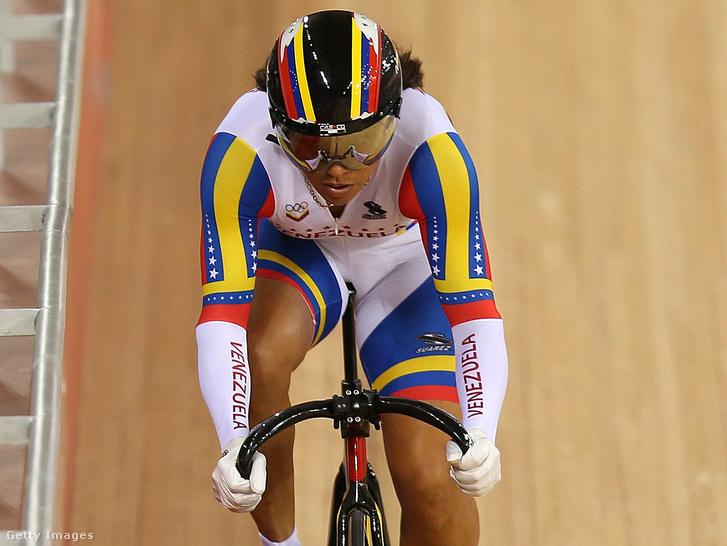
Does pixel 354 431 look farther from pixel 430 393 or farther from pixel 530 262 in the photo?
pixel 530 262

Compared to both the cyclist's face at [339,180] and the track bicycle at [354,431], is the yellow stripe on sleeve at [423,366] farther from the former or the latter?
the cyclist's face at [339,180]

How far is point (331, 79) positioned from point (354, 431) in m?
0.62

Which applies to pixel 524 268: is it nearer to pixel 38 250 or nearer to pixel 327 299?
pixel 327 299

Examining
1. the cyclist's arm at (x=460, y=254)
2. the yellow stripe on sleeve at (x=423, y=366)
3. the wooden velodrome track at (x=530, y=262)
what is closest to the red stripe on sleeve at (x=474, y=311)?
the cyclist's arm at (x=460, y=254)

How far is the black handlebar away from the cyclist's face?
0.38 meters

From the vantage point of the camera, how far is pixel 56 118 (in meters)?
2.01

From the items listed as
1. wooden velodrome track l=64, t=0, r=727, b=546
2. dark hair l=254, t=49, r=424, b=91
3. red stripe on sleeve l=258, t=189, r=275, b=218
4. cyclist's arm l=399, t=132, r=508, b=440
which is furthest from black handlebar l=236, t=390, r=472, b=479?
wooden velodrome track l=64, t=0, r=727, b=546

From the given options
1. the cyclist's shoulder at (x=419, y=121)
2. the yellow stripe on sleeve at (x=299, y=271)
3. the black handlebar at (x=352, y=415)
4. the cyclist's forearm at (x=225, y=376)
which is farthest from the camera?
the yellow stripe on sleeve at (x=299, y=271)

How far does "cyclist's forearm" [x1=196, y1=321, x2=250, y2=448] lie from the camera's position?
1752mm

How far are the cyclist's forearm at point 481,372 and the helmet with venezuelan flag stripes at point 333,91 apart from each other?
1.36 ft

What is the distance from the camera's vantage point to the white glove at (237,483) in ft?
5.17

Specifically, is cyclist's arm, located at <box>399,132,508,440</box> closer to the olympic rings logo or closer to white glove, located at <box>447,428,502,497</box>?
white glove, located at <box>447,428,502,497</box>

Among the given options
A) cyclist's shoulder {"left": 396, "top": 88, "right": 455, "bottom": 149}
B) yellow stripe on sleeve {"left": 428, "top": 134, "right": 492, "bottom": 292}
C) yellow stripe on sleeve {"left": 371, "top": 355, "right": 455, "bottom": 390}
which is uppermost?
cyclist's shoulder {"left": 396, "top": 88, "right": 455, "bottom": 149}

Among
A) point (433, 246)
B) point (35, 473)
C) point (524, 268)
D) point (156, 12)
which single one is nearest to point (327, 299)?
point (433, 246)
